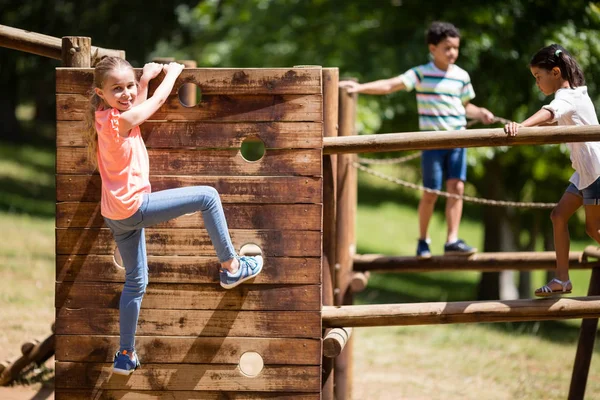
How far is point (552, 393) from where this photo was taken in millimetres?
7160

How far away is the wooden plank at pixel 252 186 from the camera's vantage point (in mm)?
4066

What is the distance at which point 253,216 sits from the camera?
4094 mm

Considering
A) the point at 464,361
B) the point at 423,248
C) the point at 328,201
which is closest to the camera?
the point at 328,201

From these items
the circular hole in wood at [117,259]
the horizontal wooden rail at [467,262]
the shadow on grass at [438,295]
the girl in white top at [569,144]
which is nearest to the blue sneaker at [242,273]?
the circular hole in wood at [117,259]

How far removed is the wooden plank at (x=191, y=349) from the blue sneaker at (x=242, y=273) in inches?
12.5

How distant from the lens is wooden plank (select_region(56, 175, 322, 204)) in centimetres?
407

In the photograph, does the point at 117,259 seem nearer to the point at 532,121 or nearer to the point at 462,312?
the point at 462,312

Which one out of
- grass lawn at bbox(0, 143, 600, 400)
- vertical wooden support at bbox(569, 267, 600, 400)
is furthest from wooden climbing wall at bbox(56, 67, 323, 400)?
grass lawn at bbox(0, 143, 600, 400)

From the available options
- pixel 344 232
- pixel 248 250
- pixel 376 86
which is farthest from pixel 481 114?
pixel 248 250

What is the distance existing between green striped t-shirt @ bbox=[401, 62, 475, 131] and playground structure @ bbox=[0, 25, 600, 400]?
171cm

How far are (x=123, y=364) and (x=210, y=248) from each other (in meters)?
0.73

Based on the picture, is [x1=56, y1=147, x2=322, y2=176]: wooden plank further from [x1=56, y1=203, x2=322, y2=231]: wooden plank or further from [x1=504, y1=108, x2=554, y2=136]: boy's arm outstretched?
[x1=504, y1=108, x2=554, y2=136]: boy's arm outstretched

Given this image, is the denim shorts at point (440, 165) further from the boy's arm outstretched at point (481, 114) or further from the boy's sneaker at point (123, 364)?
the boy's sneaker at point (123, 364)

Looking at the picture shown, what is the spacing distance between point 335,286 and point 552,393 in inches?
105
